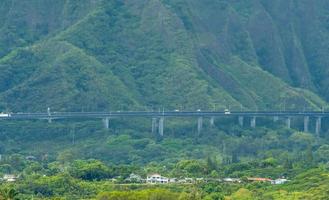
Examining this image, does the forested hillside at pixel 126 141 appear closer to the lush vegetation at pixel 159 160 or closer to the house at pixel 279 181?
the lush vegetation at pixel 159 160

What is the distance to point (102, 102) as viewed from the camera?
622 feet

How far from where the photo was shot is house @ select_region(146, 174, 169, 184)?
141 metres

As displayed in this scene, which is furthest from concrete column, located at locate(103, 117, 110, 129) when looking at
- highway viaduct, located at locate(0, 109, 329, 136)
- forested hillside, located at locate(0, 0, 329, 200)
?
forested hillside, located at locate(0, 0, 329, 200)

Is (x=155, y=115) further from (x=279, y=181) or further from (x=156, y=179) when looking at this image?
(x=279, y=181)

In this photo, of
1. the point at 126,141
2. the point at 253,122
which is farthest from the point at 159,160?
the point at 253,122

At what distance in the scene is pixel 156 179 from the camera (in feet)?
466

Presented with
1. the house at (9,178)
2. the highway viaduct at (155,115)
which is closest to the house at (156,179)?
the house at (9,178)

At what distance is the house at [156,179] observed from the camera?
14075cm

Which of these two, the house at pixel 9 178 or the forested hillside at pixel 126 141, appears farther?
the house at pixel 9 178

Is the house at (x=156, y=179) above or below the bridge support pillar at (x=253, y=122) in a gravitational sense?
below

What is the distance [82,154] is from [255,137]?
26.9 metres

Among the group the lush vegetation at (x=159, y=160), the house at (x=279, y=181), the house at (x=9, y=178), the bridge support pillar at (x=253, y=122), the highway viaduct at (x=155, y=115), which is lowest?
the house at (x=9, y=178)

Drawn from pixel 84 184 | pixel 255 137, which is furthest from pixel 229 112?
pixel 84 184

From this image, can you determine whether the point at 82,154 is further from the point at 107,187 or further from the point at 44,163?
the point at 107,187
